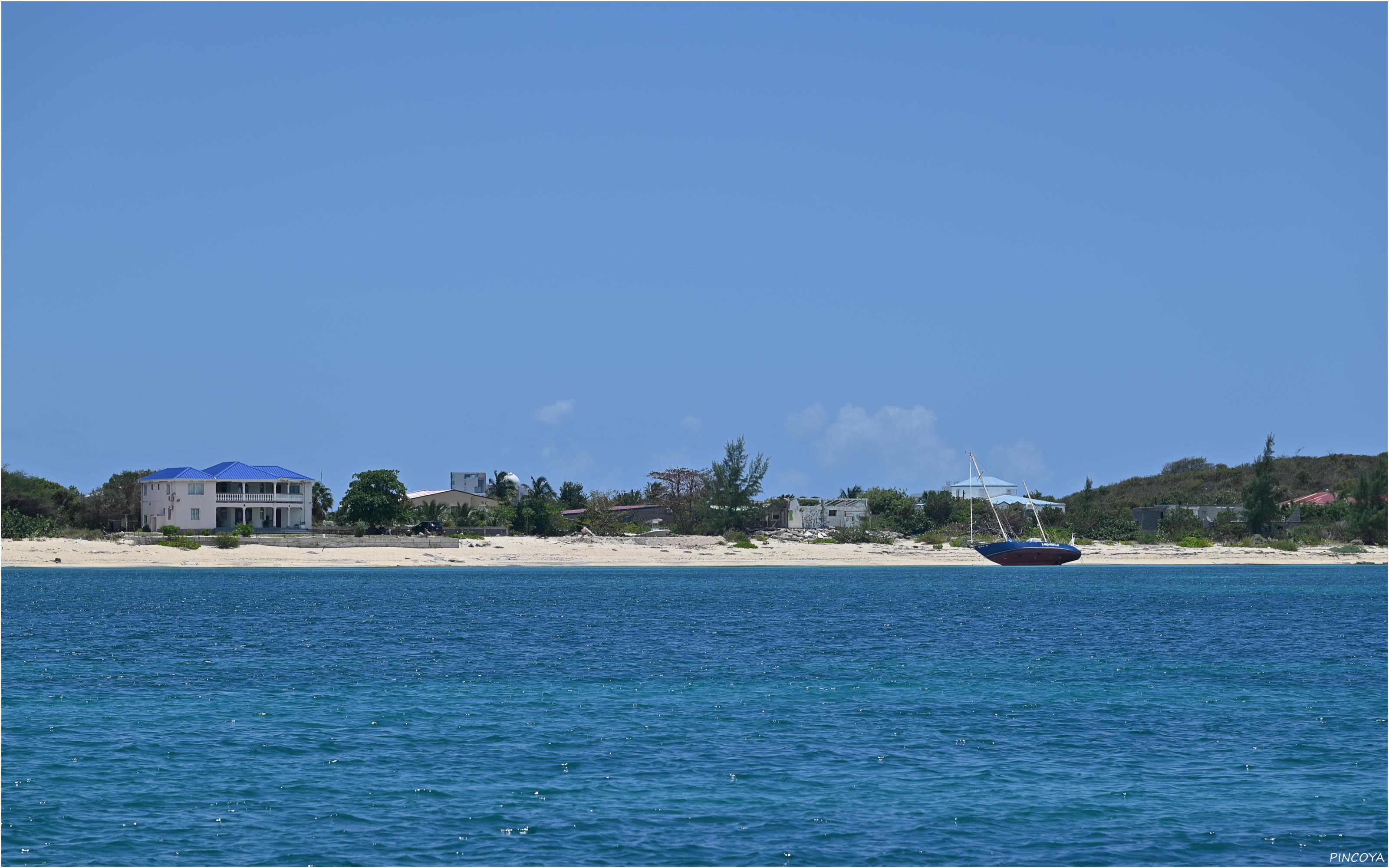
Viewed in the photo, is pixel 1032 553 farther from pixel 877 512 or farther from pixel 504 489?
pixel 504 489

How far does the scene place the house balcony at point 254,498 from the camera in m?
112

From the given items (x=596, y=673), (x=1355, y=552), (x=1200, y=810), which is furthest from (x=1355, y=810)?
(x=1355, y=552)

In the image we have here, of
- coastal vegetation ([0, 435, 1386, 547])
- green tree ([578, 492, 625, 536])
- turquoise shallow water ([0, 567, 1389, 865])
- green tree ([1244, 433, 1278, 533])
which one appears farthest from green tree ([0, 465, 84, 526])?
green tree ([1244, 433, 1278, 533])

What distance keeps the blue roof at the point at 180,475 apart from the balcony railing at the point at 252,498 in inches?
75.2

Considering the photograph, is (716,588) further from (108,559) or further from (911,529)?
(911,529)

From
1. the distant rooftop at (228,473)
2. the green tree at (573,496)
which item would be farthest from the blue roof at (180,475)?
the green tree at (573,496)

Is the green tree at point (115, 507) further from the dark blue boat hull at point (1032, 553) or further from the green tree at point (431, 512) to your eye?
the dark blue boat hull at point (1032, 553)

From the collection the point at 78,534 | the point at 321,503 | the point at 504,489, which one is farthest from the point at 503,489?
the point at 78,534

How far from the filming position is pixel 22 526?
91062 millimetres

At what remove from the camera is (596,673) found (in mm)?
33812

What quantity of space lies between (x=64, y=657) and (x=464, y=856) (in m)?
25.3

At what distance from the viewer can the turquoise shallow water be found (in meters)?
17.4

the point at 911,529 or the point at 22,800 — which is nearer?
the point at 22,800

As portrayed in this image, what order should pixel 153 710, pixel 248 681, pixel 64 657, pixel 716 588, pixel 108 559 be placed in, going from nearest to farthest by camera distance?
pixel 153 710
pixel 248 681
pixel 64 657
pixel 716 588
pixel 108 559
